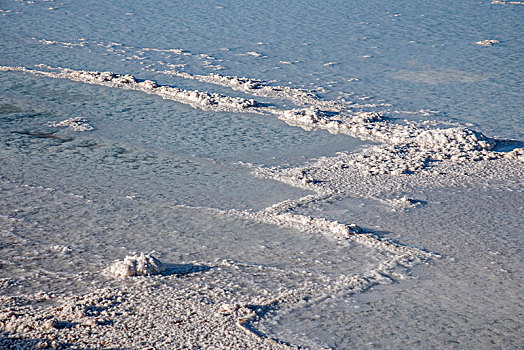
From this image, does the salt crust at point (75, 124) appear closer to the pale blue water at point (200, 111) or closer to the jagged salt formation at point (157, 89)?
the pale blue water at point (200, 111)

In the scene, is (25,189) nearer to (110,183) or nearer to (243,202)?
(110,183)

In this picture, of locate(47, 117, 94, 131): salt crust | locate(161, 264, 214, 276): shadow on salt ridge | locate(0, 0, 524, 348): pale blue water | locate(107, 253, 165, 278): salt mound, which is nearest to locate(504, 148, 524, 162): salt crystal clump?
locate(0, 0, 524, 348): pale blue water

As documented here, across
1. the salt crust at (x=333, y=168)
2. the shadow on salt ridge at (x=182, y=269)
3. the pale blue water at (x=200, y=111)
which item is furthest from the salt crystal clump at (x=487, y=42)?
the shadow on salt ridge at (x=182, y=269)

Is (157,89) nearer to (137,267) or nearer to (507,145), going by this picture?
(507,145)

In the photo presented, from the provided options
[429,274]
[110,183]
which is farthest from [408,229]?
[110,183]

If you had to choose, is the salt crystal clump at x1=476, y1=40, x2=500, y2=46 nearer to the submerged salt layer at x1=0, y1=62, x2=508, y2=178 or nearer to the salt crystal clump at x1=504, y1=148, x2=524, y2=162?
the submerged salt layer at x1=0, y1=62, x2=508, y2=178
